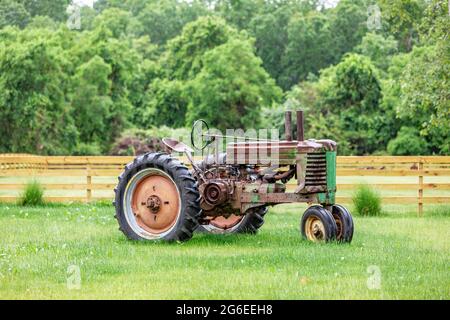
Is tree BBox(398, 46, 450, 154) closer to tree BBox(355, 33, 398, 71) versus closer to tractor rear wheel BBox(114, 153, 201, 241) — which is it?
tractor rear wheel BBox(114, 153, 201, 241)

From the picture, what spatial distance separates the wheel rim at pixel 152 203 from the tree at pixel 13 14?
4850 cm

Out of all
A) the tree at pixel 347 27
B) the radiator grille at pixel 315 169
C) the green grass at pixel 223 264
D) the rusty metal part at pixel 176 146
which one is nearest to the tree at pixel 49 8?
the tree at pixel 347 27

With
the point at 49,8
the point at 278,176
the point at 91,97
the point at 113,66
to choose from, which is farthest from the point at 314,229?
the point at 49,8

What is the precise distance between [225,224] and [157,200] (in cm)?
168

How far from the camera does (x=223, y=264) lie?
9.46 m

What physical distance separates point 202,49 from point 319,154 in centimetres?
4296

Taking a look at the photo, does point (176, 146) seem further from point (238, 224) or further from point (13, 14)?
point (13, 14)

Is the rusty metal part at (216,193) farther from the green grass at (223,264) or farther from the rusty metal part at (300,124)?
the rusty metal part at (300,124)

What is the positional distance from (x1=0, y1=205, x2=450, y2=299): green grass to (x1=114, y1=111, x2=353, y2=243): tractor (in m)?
0.30

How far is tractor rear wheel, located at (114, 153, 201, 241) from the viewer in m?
11.2

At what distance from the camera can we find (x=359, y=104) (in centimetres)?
4591
